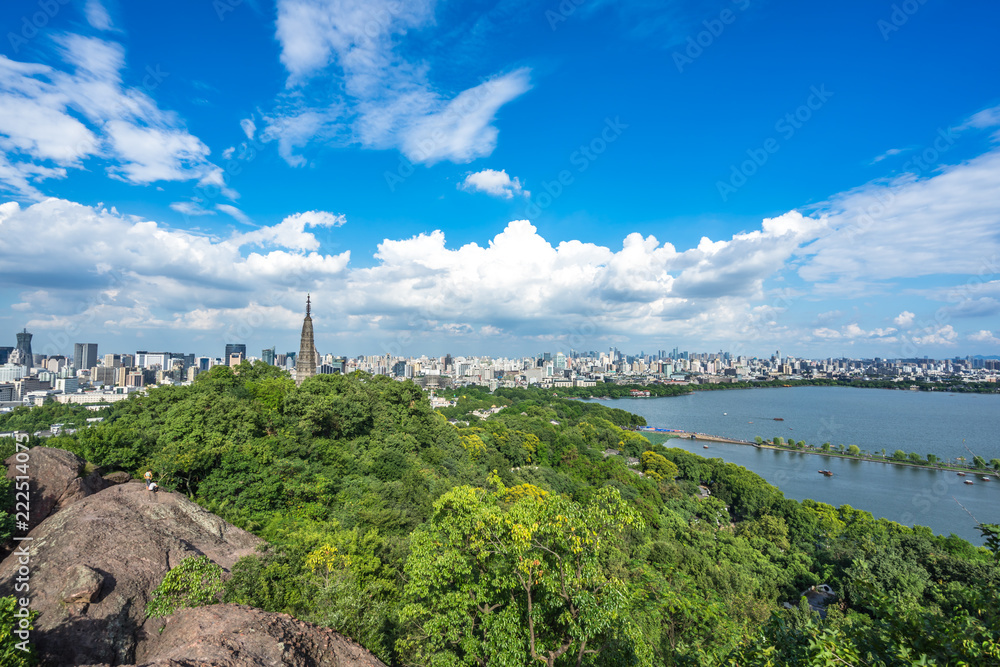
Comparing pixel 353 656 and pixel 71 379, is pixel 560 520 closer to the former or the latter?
pixel 353 656

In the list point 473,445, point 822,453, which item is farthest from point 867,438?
point 473,445

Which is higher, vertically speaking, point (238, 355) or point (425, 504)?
point (238, 355)

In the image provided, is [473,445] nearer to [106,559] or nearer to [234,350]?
[106,559]

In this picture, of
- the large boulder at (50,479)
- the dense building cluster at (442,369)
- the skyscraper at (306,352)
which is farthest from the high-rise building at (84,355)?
the large boulder at (50,479)

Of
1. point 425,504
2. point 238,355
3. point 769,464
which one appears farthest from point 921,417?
point 238,355

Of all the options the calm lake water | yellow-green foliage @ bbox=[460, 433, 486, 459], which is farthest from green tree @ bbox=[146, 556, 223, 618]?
the calm lake water
